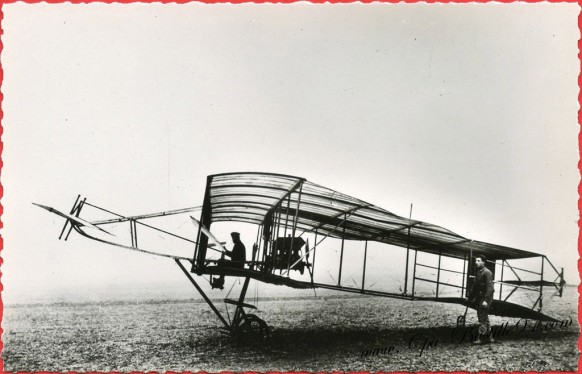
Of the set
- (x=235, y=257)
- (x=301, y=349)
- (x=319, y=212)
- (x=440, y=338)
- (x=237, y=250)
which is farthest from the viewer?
(x=440, y=338)

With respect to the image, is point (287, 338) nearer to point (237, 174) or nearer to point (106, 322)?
point (237, 174)

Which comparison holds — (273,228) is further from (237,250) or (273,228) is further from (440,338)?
(440,338)

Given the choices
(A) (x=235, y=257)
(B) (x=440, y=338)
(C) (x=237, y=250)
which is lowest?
(B) (x=440, y=338)

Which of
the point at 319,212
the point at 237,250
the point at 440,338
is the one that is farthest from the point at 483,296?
the point at 237,250

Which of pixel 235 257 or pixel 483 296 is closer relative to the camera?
pixel 235 257

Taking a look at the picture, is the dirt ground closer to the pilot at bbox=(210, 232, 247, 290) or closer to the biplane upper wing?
the pilot at bbox=(210, 232, 247, 290)

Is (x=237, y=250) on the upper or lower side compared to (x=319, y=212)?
lower
